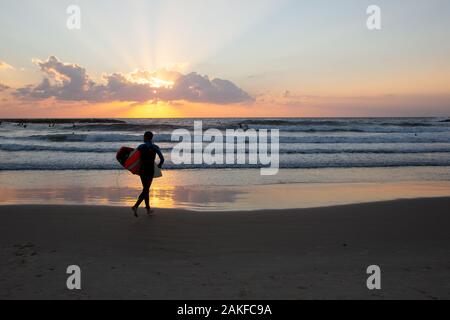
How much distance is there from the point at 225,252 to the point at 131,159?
12.7ft

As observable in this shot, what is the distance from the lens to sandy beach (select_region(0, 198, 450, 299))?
457 cm

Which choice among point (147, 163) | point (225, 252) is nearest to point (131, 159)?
point (147, 163)

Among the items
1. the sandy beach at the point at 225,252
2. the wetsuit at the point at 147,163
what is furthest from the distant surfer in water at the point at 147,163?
the sandy beach at the point at 225,252

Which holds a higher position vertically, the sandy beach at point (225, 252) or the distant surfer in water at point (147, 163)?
the distant surfer in water at point (147, 163)

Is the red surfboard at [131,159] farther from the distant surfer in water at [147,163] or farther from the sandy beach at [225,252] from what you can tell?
the sandy beach at [225,252]

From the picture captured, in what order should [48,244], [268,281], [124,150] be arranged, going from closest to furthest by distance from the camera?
[268,281] → [48,244] → [124,150]

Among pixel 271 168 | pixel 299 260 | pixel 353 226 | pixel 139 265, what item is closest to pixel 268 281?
pixel 299 260

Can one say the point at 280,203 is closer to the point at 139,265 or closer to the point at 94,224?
the point at 94,224

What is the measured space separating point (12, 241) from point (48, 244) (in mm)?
674

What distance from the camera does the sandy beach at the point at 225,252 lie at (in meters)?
4.57

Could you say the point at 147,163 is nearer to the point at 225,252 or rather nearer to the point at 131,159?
the point at 131,159

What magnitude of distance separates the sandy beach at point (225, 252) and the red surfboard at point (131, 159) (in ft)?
3.03

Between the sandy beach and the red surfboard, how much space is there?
3.03 feet

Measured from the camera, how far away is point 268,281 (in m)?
4.82
